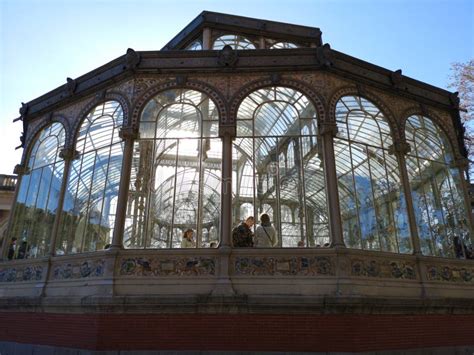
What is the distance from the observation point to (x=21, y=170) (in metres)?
13.0

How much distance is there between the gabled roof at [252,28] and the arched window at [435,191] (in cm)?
561

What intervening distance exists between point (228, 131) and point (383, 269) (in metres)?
5.50

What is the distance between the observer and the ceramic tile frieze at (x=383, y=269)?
9000 mm

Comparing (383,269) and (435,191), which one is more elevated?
(435,191)

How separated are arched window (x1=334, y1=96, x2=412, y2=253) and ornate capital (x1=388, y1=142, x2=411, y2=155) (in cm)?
15

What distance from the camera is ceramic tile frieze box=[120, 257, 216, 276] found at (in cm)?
894

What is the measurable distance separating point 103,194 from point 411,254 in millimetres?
8674

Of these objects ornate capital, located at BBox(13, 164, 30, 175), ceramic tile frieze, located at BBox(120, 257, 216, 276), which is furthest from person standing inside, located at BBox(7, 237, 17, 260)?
ceramic tile frieze, located at BBox(120, 257, 216, 276)

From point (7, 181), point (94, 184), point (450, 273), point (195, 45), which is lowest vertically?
point (450, 273)

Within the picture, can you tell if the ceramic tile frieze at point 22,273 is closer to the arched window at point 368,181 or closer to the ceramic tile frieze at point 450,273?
the arched window at point 368,181

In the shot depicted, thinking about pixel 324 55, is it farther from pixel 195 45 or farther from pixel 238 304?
pixel 238 304

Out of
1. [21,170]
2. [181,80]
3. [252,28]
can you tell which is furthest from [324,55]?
[21,170]

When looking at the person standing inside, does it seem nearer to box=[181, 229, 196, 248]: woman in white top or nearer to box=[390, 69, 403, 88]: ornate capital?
box=[181, 229, 196, 248]: woman in white top

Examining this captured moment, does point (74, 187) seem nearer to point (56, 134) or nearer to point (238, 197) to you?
point (56, 134)
